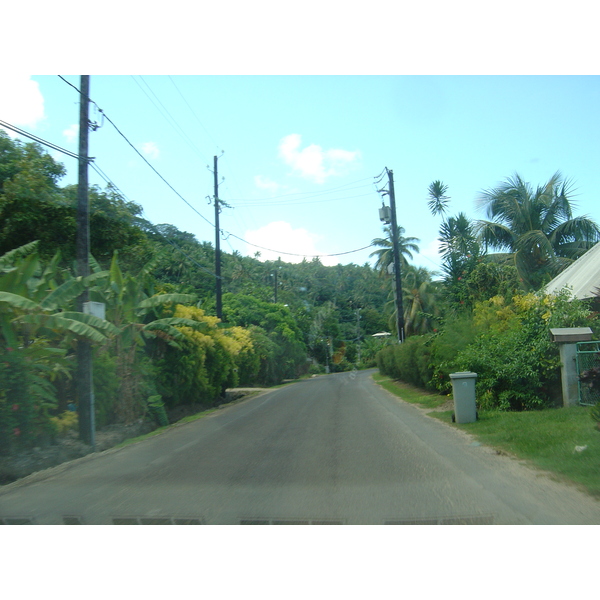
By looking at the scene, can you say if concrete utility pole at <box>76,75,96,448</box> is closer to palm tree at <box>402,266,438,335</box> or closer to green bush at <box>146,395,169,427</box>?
green bush at <box>146,395,169,427</box>

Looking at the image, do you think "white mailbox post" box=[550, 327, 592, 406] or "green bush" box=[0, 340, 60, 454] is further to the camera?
"white mailbox post" box=[550, 327, 592, 406]

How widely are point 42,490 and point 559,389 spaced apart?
1107 centimetres

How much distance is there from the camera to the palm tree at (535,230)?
27250 mm

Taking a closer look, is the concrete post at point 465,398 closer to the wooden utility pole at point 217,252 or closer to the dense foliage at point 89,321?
the dense foliage at point 89,321

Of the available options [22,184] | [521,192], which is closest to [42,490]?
[22,184]

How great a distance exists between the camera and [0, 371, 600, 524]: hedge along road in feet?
20.8

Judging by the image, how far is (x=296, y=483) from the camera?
7.88 metres

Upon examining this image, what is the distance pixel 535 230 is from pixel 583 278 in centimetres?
963

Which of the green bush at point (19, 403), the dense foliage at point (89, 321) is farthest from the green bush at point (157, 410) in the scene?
A: the green bush at point (19, 403)

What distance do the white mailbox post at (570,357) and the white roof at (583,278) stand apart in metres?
2.36

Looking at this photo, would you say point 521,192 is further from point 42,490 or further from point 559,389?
point 42,490

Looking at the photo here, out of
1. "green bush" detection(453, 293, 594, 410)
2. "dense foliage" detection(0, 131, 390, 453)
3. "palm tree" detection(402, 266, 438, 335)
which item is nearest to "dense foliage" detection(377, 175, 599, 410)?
"green bush" detection(453, 293, 594, 410)

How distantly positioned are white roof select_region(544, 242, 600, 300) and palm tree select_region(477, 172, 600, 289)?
5.03 meters

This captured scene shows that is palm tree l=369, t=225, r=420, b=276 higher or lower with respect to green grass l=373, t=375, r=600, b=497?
higher
